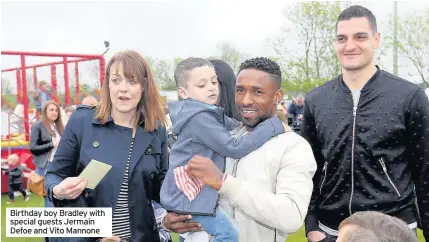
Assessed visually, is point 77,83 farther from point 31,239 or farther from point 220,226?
point 220,226

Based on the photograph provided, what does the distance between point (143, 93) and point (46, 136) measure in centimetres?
472

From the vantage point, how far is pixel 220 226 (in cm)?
213

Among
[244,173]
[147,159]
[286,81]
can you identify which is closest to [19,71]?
[147,159]

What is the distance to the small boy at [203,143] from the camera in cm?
208

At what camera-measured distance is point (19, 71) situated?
1053 cm

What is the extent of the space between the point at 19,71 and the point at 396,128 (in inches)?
378

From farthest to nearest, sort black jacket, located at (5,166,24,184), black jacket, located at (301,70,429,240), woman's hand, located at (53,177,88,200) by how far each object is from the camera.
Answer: black jacket, located at (5,166,24,184) → black jacket, located at (301,70,429,240) → woman's hand, located at (53,177,88,200)

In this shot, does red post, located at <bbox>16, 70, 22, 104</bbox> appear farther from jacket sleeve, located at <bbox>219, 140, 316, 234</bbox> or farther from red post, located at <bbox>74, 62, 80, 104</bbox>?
jacket sleeve, located at <bbox>219, 140, 316, 234</bbox>

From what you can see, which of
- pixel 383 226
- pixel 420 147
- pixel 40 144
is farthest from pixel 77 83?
pixel 383 226

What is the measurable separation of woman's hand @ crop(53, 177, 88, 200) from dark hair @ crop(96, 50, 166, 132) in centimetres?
35

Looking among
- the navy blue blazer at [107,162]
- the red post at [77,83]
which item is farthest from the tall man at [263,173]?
the red post at [77,83]

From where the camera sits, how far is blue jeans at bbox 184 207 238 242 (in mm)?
2119
